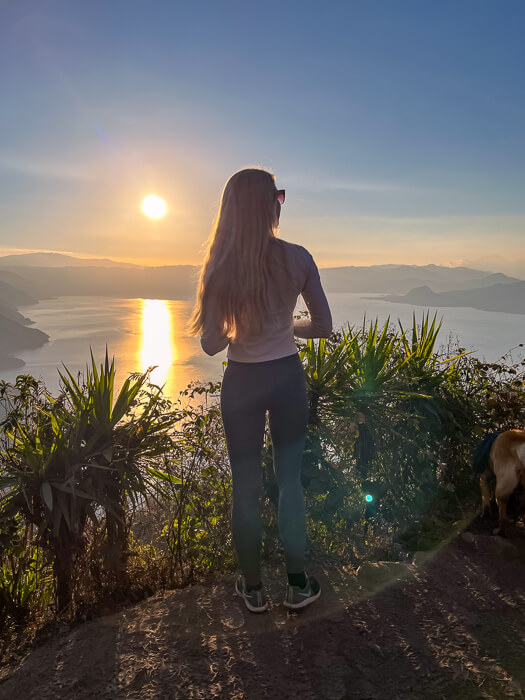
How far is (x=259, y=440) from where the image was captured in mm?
1776

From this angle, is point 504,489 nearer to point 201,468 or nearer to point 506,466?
point 506,466

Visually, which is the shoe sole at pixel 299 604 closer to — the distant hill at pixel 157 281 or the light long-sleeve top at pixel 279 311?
the light long-sleeve top at pixel 279 311

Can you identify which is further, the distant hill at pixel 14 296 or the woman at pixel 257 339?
the distant hill at pixel 14 296

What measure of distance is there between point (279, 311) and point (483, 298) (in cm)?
13643

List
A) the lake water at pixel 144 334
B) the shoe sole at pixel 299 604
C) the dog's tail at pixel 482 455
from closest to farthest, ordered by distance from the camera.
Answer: the shoe sole at pixel 299 604 < the dog's tail at pixel 482 455 < the lake water at pixel 144 334

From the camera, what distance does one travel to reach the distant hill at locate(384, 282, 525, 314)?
11706cm

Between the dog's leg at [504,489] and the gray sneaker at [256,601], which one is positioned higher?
the dog's leg at [504,489]

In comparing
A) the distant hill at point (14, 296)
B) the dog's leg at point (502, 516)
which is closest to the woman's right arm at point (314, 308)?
the dog's leg at point (502, 516)

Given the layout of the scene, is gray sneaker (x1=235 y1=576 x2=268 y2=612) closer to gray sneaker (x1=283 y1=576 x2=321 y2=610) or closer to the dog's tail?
gray sneaker (x1=283 y1=576 x2=321 y2=610)

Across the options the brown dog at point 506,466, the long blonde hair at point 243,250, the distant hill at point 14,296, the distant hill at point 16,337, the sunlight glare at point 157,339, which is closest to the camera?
the long blonde hair at point 243,250

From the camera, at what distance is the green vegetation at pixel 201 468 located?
2.09 metres

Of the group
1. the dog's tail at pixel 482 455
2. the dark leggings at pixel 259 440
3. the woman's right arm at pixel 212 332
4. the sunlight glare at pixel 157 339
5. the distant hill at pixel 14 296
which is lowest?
the sunlight glare at pixel 157 339

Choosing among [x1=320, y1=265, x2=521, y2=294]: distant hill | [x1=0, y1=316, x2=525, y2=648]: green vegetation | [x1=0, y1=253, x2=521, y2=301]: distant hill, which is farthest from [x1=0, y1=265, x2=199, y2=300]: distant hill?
[x1=0, y1=316, x2=525, y2=648]: green vegetation

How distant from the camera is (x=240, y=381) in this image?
66.7 inches
